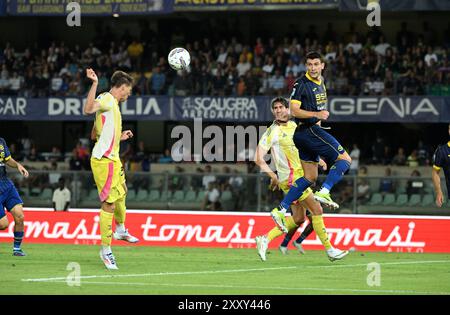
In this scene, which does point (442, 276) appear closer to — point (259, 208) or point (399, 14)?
point (259, 208)

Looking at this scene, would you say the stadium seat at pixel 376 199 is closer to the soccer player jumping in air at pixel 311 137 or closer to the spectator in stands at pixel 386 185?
the spectator in stands at pixel 386 185

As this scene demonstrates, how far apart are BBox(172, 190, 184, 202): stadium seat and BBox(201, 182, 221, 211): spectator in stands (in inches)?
22.7

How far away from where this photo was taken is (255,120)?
1230 inches

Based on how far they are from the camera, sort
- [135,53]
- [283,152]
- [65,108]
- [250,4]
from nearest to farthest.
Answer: [283,152]
[250,4]
[65,108]
[135,53]

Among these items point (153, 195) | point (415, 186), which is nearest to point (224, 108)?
point (153, 195)

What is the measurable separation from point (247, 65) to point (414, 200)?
8898 mm

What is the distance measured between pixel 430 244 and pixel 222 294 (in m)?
10.3

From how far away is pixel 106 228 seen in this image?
537 inches

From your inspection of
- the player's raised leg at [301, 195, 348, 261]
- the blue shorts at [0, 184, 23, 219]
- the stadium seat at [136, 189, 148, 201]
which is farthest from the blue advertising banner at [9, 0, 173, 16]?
the player's raised leg at [301, 195, 348, 261]

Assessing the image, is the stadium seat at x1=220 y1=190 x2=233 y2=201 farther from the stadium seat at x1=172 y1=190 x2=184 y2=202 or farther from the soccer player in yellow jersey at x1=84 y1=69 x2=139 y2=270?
the soccer player in yellow jersey at x1=84 y1=69 x2=139 y2=270

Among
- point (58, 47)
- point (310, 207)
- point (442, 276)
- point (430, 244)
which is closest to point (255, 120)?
point (58, 47)

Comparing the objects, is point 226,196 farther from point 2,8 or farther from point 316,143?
point 316,143

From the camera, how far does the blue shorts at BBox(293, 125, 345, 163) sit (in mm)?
14289

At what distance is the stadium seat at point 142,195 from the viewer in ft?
89.2
